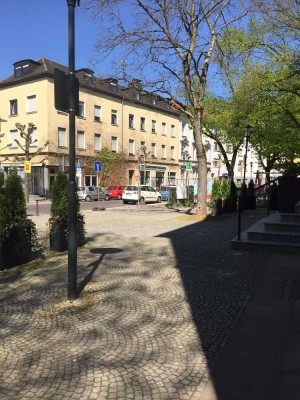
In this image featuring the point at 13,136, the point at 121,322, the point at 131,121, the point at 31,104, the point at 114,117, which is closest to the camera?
the point at 121,322

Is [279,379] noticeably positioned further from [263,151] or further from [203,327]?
[263,151]

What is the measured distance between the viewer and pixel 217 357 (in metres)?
3.61

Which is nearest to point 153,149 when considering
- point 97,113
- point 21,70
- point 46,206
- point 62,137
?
point 97,113

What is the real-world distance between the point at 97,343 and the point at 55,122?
37087 mm

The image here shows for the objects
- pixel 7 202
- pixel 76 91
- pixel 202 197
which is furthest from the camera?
pixel 202 197

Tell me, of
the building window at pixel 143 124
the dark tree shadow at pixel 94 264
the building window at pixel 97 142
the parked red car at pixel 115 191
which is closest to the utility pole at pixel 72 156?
the dark tree shadow at pixel 94 264

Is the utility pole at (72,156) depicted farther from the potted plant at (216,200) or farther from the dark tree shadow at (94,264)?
the potted plant at (216,200)

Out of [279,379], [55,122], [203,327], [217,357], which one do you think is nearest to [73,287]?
[203,327]

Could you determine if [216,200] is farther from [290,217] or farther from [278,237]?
[278,237]

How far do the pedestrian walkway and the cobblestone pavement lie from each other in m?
0.01

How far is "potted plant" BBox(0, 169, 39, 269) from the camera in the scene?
697 cm

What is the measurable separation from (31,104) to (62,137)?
14.5 ft

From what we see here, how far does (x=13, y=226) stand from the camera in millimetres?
7070

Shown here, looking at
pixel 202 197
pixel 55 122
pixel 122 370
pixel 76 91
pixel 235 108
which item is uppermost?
pixel 55 122
